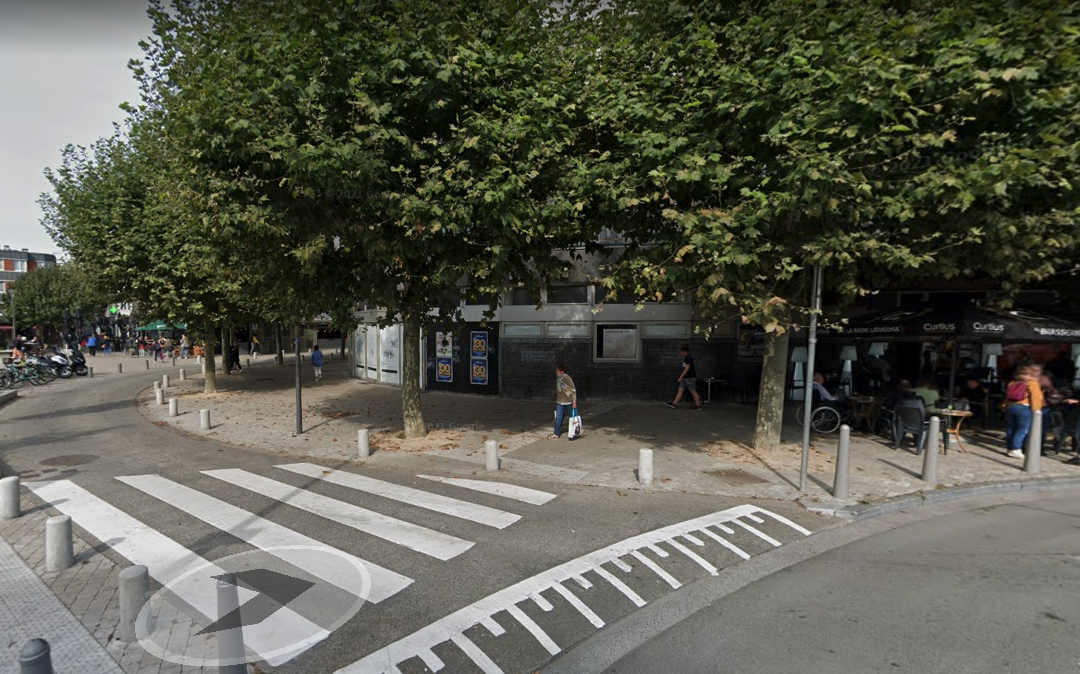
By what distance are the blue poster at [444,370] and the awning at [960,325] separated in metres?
11.8

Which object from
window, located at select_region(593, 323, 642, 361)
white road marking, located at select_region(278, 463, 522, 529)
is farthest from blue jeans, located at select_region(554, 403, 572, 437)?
window, located at select_region(593, 323, 642, 361)

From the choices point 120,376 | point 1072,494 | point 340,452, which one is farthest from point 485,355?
point 120,376

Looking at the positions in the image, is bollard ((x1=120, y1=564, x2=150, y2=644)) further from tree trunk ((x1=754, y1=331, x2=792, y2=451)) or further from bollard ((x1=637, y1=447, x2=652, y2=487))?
tree trunk ((x1=754, y1=331, x2=792, y2=451))

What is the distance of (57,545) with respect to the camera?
16.3ft

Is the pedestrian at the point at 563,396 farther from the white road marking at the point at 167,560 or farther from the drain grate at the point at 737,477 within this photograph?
the white road marking at the point at 167,560

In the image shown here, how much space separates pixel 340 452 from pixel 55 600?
5.60 metres

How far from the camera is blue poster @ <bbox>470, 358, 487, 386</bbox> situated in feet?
55.3

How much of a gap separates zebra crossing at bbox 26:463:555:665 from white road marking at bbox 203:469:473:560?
0.01 m

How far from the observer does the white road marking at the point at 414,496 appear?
21.1 feet

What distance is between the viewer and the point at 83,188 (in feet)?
55.2

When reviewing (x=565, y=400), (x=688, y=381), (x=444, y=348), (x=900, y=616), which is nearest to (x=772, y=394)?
(x=565, y=400)

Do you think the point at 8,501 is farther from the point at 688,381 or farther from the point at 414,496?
the point at 688,381

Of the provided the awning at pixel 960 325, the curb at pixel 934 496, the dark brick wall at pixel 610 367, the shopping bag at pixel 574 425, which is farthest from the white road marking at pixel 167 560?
the dark brick wall at pixel 610 367

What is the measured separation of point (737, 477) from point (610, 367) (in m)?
7.38
